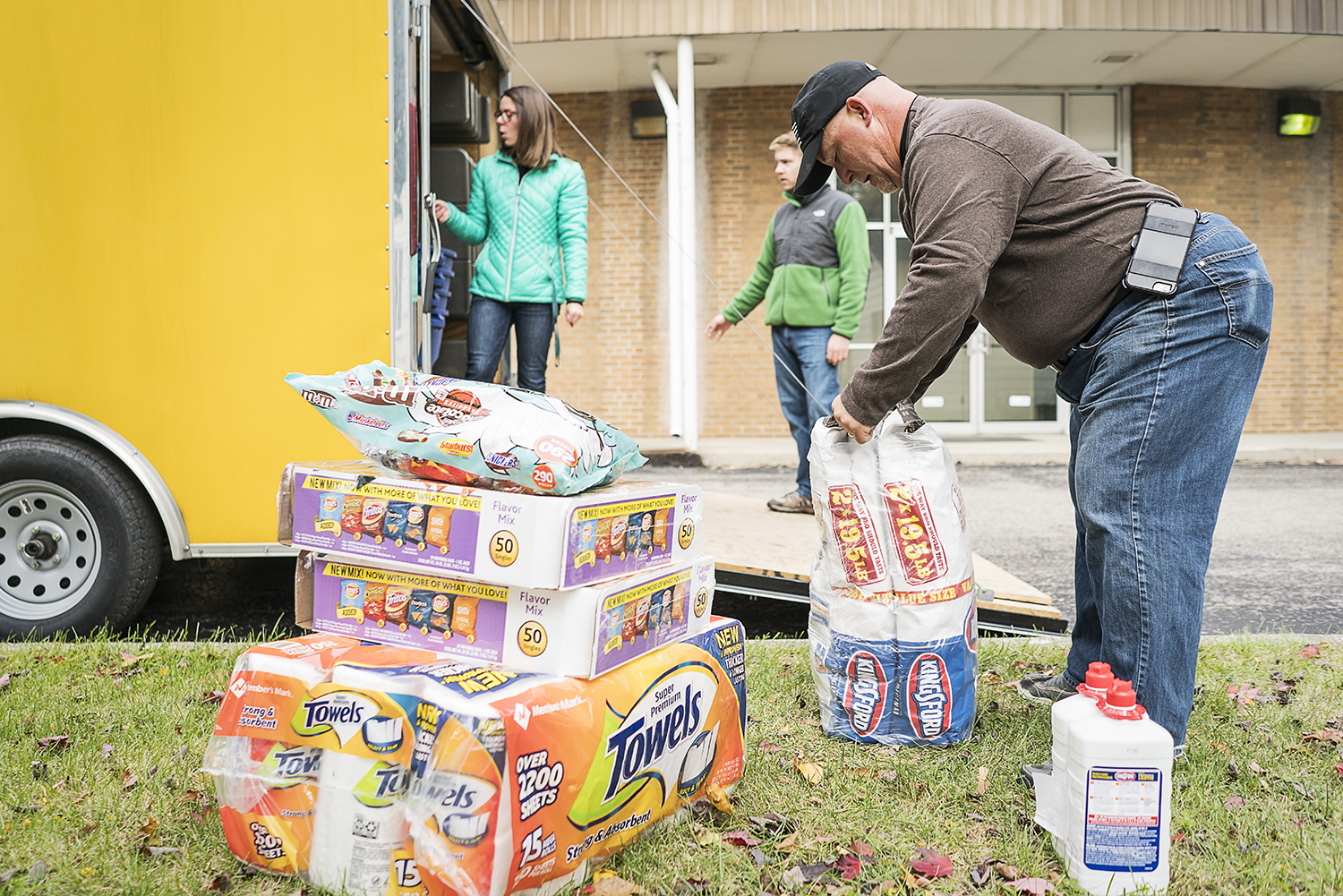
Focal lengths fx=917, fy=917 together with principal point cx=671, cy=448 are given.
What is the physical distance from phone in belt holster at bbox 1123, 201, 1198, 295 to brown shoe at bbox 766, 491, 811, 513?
2966 millimetres

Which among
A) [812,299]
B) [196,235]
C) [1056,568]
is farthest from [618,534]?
[1056,568]

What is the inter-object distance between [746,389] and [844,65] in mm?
8636

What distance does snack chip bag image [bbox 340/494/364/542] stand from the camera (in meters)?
1.90

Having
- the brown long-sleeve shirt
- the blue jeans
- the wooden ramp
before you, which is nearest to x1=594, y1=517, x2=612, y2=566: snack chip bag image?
the brown long-sleeve shirt

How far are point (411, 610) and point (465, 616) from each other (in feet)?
0.43

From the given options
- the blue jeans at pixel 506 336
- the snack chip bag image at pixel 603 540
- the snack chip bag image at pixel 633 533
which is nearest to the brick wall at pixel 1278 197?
the blue jeans at pixel 506 336

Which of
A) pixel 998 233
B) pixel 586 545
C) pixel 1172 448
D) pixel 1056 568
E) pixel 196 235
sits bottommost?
pixel 1056 568

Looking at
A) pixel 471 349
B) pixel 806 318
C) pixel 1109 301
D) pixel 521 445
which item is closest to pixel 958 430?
pixel 806 318

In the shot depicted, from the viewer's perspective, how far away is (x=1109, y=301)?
6.99 ft

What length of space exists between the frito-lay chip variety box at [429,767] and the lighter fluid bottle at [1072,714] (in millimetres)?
777

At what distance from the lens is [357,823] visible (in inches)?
63.2

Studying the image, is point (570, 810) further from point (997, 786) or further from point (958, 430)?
point (958, 430)

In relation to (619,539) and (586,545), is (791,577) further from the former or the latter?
(586,545)

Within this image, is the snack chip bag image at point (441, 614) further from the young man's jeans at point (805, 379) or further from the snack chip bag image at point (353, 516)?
the young man's jeans at point (805, 379)
